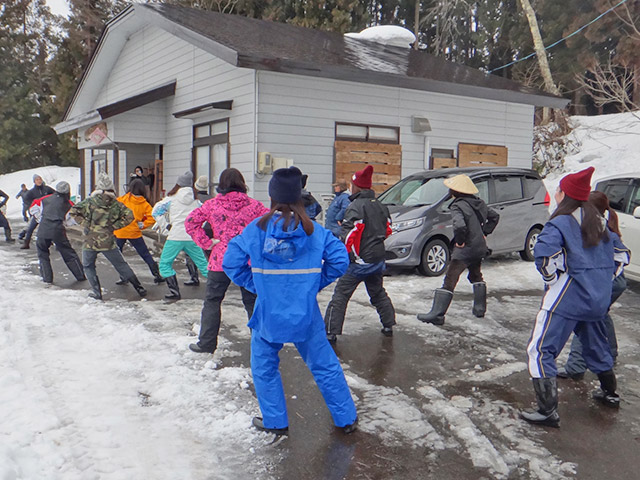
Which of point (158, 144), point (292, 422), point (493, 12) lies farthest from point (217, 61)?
point (493, 12)

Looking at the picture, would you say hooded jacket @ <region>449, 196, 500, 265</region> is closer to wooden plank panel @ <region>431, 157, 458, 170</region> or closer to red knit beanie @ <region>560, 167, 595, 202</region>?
red knit beanie @ <region>560, 167, 595, 202</region>

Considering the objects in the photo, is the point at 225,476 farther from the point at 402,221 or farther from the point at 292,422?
the point at 402,221

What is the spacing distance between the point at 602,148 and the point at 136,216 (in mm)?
20281

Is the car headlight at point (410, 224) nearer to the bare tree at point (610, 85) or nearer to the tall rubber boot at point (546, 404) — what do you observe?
the tall rubber boot at point (546, 404)

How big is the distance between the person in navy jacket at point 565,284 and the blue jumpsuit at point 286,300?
1288mm

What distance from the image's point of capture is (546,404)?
3.75 m

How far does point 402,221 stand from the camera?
354 inches

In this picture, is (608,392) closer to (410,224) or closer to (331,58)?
(410,224)

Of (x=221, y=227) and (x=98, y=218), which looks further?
(x=98, y=218)

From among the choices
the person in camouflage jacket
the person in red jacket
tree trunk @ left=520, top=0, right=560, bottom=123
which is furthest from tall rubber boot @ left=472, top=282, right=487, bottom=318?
tree trunk @ left=520, top=0, right=560, bottom=123

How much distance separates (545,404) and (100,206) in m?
5.91

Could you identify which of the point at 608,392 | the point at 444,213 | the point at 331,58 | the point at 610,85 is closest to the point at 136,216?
the point at 444,213

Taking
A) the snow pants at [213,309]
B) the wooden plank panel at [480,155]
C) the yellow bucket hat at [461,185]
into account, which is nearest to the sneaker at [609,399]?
the yellow bucket hat at [461,185]

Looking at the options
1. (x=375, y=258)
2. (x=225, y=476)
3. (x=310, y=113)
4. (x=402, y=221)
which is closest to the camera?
(x=225, y=476)
